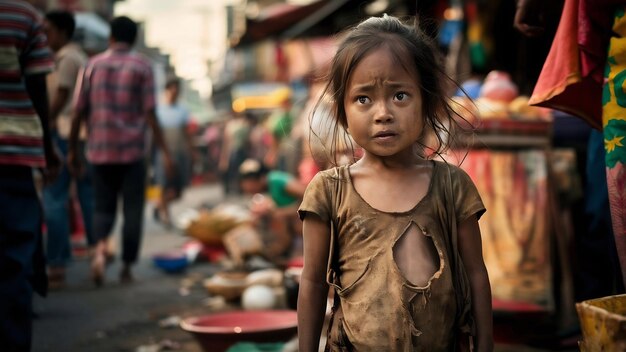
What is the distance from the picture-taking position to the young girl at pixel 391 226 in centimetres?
212

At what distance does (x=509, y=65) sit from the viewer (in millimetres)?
9570

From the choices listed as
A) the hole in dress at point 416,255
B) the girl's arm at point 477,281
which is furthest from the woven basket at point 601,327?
the hole in dress at point 416,255

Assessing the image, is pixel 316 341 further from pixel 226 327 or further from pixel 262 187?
pixel 262 187

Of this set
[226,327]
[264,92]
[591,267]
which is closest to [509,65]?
[591,267]

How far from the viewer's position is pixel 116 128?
6.63 metres

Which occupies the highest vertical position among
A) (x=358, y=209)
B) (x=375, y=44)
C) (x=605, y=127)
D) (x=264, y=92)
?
(x=375, y=44)

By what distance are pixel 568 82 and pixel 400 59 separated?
3.08 ft

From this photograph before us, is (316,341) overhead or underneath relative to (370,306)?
underneath

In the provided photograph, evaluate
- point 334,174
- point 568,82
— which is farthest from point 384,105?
point 568,82

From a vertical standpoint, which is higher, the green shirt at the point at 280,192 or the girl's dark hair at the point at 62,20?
the girl's dark hair at the point at 62,20

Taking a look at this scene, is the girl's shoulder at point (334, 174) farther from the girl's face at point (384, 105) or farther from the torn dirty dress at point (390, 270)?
the girl's face at point (384, 105)

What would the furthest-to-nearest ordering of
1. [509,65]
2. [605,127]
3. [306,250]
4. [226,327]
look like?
[509,65]
[226,327]
[605,127]
[306,250]

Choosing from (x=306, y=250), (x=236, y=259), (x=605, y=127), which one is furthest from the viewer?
(x=236, y=259)

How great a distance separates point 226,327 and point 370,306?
1895 mm
